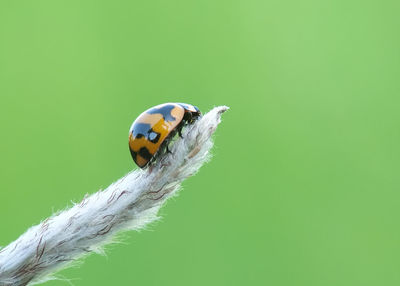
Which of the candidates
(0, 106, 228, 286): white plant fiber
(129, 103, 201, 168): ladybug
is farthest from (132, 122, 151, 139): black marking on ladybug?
(0, 106, 228, 286): white plant fiber

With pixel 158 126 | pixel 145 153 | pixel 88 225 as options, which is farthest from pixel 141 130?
pixel 88 225

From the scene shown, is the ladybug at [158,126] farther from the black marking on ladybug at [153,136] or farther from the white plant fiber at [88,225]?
the white plant fiber at [88,225]

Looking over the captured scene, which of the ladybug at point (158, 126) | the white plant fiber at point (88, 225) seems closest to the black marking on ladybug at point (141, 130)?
the ladybug at point (158, 126)

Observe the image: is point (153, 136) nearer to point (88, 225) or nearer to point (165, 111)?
point (165, 111)

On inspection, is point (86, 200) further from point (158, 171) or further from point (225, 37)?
point (225, 37)

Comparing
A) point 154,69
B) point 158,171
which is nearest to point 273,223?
point 154,69

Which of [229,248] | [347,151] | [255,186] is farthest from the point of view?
[347,151]
